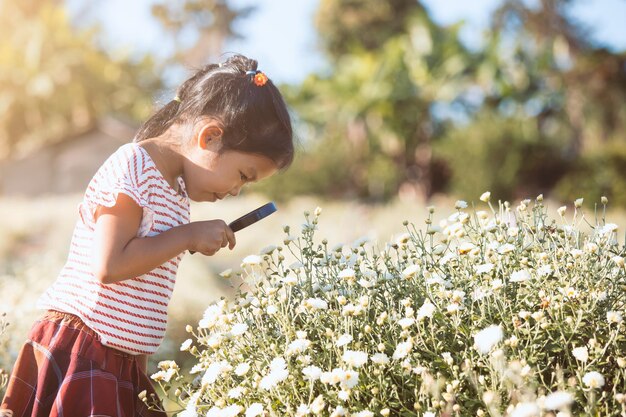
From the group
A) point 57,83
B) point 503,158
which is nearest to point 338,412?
point 503,158

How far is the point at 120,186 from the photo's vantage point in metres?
2.07

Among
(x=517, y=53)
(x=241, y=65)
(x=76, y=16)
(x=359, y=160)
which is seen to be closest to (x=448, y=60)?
(x=517, y=53)

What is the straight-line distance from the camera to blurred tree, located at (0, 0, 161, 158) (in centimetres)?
3300

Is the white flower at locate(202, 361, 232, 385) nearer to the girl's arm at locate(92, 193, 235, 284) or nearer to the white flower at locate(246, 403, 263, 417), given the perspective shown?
the white flower at locate(246, 403, 263, 417)

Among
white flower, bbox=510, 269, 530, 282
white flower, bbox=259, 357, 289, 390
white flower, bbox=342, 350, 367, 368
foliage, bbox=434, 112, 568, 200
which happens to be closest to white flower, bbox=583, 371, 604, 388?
white flower, bbox=510, 269, 530, 282

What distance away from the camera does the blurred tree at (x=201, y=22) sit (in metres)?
29.0

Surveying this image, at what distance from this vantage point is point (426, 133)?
73.7ft

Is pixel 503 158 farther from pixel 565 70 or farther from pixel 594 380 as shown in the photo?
pixel 594 380

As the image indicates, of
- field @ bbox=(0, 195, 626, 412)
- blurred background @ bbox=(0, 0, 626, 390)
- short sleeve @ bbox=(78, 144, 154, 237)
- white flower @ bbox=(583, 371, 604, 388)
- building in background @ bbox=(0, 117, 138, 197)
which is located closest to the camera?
white flower @ bbox=(583, 371, 604, 388)

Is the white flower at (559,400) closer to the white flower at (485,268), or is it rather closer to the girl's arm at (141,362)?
the white flower at (485,268)

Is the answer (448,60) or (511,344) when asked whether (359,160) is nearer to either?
(448,60)

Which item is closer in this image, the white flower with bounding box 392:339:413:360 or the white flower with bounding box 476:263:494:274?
the white flower with bounding box 392:339:413:360

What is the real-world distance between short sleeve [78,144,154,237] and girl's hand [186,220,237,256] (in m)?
0.16

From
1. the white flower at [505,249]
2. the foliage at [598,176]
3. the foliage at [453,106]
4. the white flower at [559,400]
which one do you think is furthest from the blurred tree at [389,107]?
the white flower at [559,400]
